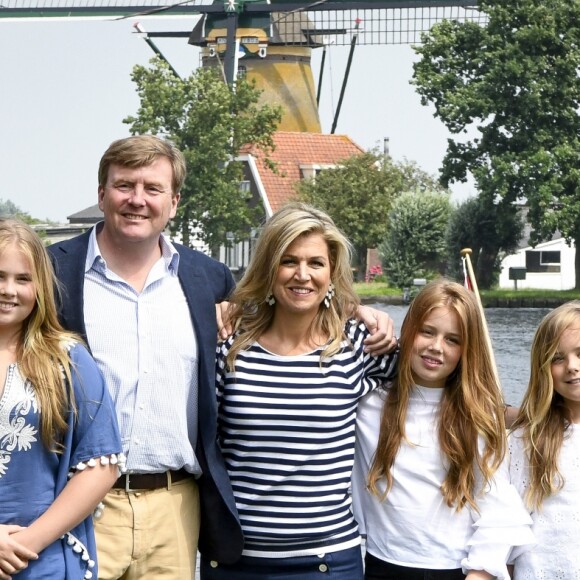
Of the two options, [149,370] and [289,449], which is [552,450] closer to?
[289,449]

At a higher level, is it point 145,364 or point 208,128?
point 208,128

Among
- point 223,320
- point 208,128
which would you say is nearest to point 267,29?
point 208,128

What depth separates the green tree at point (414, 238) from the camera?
4797 centimetres

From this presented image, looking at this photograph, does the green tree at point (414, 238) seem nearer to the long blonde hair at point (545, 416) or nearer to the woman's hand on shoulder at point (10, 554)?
the long blonde hair at point (545, 416)

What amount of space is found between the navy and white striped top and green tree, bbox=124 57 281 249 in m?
41.6

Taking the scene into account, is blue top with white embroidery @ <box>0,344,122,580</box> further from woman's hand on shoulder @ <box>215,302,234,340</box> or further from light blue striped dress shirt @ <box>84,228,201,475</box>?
woman's hand on shoulder @ <box>215,302,234,340</box>

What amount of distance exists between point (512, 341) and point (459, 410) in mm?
27272

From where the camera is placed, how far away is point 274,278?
364cm

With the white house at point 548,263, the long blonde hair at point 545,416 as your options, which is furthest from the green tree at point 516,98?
the long blonde hair at point 545,416

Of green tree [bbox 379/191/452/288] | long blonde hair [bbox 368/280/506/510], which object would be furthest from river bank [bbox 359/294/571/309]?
long blonde hair [bbox 368/280/506/510]

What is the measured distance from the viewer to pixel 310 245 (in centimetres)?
362

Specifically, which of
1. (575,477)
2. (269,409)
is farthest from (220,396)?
(575,477)

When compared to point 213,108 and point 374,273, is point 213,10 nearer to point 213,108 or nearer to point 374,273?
point 213,108

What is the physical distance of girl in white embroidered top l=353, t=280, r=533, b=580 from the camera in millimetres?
3645
